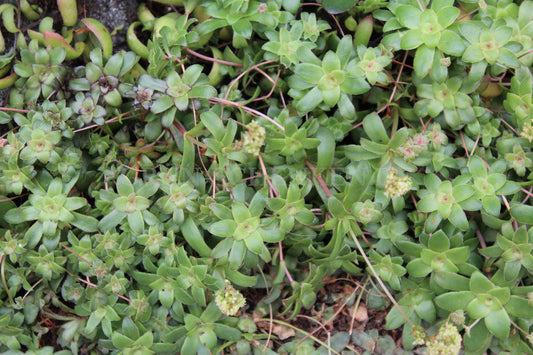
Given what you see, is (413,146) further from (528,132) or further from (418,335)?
(418,335)

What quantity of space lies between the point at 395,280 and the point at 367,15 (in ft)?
5.22

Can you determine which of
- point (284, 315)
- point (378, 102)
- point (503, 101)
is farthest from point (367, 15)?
point (284, 315)

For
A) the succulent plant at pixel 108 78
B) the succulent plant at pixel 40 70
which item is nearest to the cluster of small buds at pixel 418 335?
the succulent plant at pixel 108 78

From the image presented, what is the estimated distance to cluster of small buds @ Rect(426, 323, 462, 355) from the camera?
6.75 ft

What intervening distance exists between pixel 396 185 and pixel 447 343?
2.67 feet

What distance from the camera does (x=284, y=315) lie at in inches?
105

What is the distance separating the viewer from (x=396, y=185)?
2152mm

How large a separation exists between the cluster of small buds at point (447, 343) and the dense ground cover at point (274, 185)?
4 cm

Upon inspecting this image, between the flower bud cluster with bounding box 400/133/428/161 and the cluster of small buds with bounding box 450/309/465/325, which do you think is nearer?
the cluster of small buds with bounding box 450/309/465/325

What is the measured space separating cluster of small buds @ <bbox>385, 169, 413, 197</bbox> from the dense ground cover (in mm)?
22

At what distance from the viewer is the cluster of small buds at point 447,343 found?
6.75 feet

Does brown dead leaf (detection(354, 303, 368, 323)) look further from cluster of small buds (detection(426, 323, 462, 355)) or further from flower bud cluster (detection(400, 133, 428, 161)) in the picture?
flower bud cluster (detection(400, 133, 428, 161))

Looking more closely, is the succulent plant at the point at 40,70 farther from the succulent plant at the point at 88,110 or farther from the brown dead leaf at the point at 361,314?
the brown dead leaf at the point at 361,314

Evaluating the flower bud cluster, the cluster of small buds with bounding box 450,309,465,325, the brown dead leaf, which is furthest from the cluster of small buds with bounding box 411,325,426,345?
the flower bud cluster
